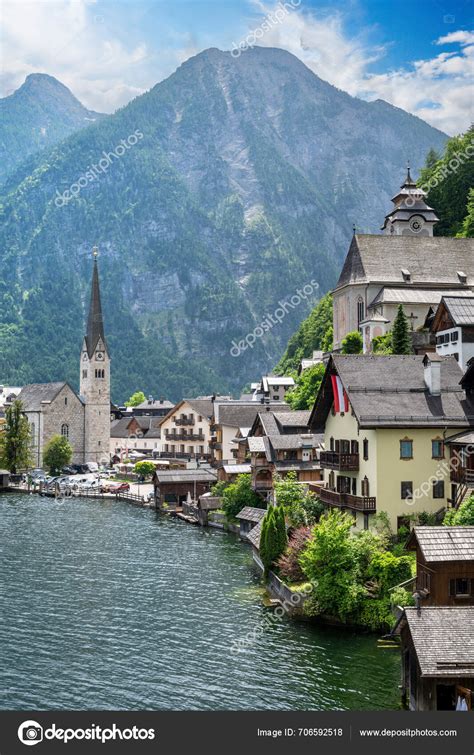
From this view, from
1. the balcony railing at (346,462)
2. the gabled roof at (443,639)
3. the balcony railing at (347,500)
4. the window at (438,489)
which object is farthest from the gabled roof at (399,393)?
the gabled roof at (443,639)

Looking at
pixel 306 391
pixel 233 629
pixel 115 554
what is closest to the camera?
pixel 233 629

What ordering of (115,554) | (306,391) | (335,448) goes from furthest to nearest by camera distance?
(306,391) < (115,554) < (335,448)

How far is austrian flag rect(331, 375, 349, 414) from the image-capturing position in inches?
1785

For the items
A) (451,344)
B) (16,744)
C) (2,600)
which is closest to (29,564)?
(2,600)

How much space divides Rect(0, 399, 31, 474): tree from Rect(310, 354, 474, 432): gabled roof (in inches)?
3165

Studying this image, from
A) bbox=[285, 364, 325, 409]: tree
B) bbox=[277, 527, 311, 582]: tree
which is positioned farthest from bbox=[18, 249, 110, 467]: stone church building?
bbox=[277, 527, 311, 582]: tree

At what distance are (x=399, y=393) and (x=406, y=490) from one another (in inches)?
199

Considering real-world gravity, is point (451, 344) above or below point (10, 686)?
above

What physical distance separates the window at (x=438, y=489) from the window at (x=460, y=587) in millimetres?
12638

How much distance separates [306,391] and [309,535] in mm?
47006

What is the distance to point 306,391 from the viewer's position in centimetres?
8906

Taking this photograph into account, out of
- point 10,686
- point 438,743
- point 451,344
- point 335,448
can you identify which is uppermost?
point 451,344

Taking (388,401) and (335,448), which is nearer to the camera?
(388,401)

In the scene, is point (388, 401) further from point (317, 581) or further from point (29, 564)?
point (29, 564)
